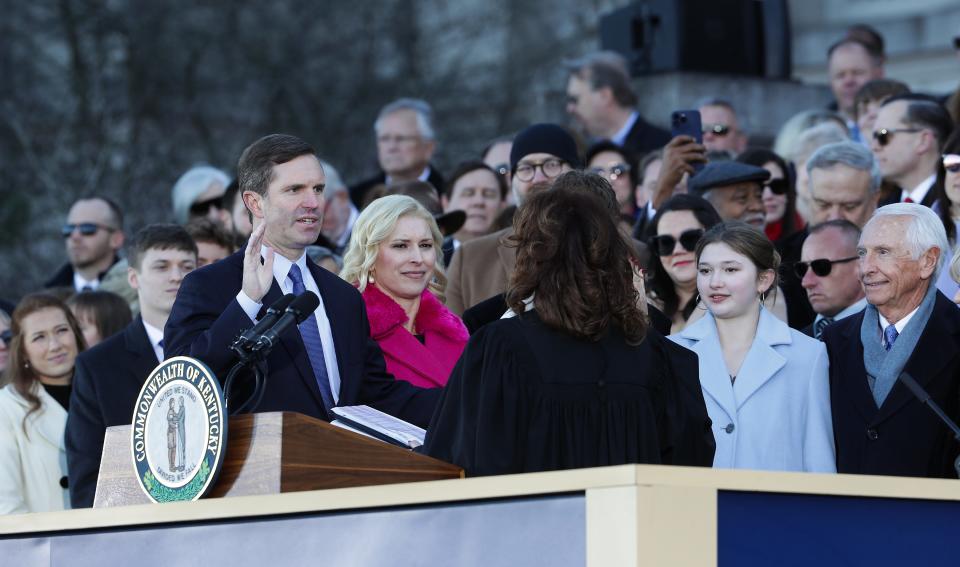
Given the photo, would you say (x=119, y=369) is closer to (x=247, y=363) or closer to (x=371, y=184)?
(x=247, y=363)

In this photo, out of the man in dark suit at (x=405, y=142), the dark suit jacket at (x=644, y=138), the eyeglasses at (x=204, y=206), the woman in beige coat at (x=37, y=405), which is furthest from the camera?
the dark suit jacket at (x=644, y=138)

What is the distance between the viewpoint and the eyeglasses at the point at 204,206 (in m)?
10.4

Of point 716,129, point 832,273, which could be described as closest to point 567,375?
point 832,273

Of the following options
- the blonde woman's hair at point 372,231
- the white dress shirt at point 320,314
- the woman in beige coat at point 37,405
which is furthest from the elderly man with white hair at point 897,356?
the woman in beige coat at point 37,405

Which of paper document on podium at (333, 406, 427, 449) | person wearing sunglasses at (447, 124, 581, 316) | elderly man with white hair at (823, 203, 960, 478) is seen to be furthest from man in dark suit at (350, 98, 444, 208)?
paper document on podium at (333, 406, 427, 449)

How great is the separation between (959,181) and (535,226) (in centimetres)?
328

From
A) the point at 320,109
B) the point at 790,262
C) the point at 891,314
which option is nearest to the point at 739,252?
the point at 891,314

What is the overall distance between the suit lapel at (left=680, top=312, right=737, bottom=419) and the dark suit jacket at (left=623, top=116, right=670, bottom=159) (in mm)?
4343

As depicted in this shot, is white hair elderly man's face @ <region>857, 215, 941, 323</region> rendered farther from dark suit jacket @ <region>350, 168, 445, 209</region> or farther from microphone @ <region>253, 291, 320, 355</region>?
dark suit jacket @ <region>350, 168, 445, 209</region>

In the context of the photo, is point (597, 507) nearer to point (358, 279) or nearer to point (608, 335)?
point (608, 335)

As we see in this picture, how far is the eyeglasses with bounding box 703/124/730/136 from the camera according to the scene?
10203mm

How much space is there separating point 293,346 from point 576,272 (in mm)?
1203

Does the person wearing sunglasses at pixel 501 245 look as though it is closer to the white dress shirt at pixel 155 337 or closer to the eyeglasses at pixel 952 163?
the white dress shirt at pixel 155 337

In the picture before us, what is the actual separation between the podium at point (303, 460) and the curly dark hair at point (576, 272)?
0.52m
